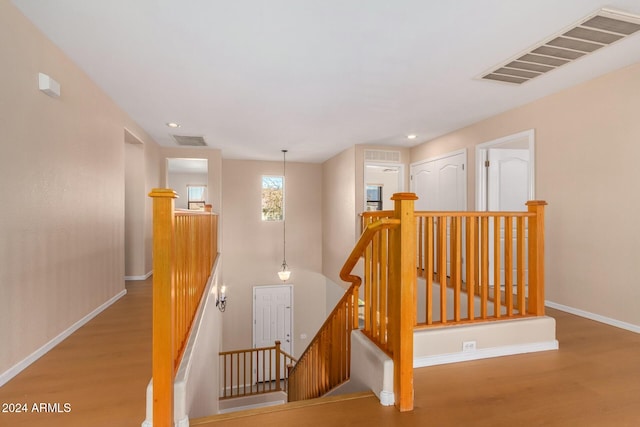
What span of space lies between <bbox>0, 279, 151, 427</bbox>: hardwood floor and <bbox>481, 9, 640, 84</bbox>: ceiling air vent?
3.80 metres

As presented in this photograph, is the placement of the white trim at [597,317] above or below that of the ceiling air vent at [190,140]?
below

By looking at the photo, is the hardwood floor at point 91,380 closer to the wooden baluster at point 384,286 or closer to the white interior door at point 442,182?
the wooden baluster at point 384,286

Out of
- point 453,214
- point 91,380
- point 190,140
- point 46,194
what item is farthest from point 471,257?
point 190,140

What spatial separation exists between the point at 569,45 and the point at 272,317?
24.0 feet

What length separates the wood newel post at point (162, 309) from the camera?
53.9 inches

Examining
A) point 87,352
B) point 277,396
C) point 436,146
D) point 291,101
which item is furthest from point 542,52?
point 277,396

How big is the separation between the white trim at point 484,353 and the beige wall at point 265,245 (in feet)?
19.3

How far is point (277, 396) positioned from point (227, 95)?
5813 millimetres

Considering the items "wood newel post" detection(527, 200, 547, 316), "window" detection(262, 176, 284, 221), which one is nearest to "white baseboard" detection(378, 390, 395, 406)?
"wood newel post" detection(527, 200, 547, 316)

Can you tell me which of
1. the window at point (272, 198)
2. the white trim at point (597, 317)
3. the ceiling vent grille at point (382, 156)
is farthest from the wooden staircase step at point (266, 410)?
the window at point (272, 198)

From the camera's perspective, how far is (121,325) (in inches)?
116

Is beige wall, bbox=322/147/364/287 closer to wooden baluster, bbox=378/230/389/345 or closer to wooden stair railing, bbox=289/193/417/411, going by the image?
wooden stair railing, bbox=289/193/417/411

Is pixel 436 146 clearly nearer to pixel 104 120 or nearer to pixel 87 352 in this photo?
pixel 104 120

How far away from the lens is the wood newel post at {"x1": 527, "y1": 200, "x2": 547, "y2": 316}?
243cm
